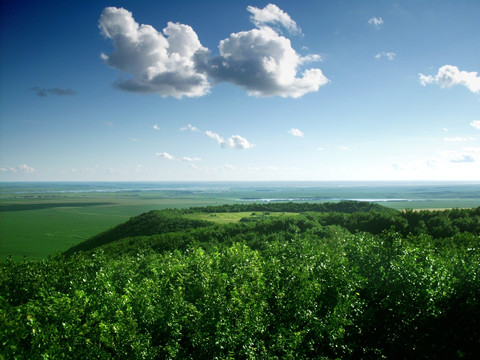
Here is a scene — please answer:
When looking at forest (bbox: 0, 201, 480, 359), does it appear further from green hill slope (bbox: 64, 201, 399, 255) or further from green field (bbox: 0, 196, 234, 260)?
green hill slope (bbox: 64, 201, 399, 255)

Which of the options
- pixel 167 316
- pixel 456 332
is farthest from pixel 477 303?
pixel 167 316

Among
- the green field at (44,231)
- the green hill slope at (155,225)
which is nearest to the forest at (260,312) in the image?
the green field at (44,231)

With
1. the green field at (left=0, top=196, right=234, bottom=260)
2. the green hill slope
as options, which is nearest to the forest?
the green field at (left=0, top=196, right=234, bottom=260)

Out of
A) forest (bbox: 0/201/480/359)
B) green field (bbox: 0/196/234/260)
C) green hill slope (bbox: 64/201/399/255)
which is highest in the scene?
forest (bbox: 0/201/480/359)

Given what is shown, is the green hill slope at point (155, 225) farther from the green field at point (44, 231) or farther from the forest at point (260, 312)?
the forest at point (260, 312)

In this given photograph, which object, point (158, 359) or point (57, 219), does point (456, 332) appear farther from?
point (57, 219)

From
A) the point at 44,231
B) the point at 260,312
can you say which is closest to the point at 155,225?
the point at 44,231

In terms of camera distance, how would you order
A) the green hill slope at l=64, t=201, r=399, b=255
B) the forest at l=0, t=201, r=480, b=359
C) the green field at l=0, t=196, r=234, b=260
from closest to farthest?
the forest at l=0, t=201, r=480, b=359, the green field at l=0, t=196, r=234, b=260, the green hill slope at l=64, t=201, r=399, b=255

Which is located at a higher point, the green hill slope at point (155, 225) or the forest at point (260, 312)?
the forest at point (260, 312)

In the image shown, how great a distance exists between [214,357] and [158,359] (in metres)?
3.53

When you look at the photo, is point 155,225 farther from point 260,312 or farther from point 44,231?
point 260,312

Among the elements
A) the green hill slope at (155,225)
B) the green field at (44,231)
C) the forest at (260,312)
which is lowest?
the green field at (44,231)

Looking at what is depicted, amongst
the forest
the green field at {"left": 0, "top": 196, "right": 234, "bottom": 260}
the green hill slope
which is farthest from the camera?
the green hill slope

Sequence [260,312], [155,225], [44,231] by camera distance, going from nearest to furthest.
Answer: [260,312], [155,225], [44,231]
